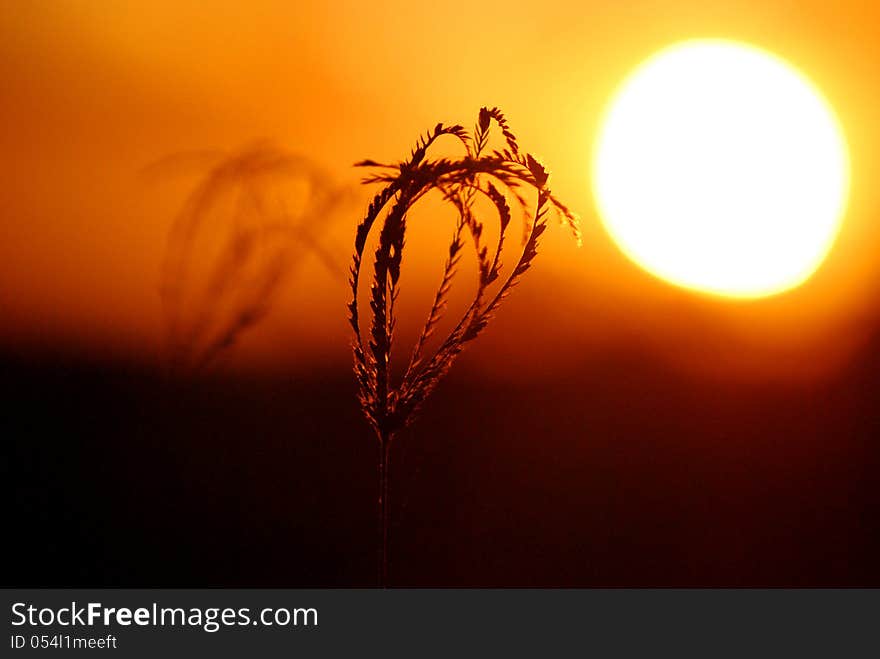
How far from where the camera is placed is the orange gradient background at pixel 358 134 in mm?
1419

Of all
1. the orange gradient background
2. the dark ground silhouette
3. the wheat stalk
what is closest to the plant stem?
the wheat stalk

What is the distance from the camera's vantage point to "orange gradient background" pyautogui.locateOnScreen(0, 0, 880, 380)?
4.66 feet

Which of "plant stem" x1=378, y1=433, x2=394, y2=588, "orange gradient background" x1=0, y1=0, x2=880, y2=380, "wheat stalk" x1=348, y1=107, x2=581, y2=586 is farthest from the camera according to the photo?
"orange gradient background" x1=0, y1=0, x2=880, y2=380

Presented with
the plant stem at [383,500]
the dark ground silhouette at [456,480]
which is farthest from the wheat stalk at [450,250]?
the dark ground silhouette at [456,480]

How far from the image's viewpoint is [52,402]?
1438 mm

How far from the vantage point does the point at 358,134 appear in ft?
5.01

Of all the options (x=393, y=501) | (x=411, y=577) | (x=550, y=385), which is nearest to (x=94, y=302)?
(x=393, y=501)

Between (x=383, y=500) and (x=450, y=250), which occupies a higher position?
(x=450, y=250)

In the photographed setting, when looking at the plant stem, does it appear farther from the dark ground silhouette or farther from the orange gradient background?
the orange gradient background

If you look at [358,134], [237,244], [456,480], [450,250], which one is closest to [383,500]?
[456,480]

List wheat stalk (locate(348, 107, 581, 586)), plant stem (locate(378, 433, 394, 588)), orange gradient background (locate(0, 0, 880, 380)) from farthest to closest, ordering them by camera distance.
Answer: orange gradient background (locate(0, 0, 880, 380))
plant stem (locate(378, 433, 394, 588))
wheat stalk (locate(348, 107, 581, 586))

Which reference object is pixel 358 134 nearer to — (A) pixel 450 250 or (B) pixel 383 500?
(A) pixel 450 250

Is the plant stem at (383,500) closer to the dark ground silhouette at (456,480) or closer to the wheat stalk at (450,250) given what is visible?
the wheat stalk at (450,250)

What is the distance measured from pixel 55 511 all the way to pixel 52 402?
0.22 meters
